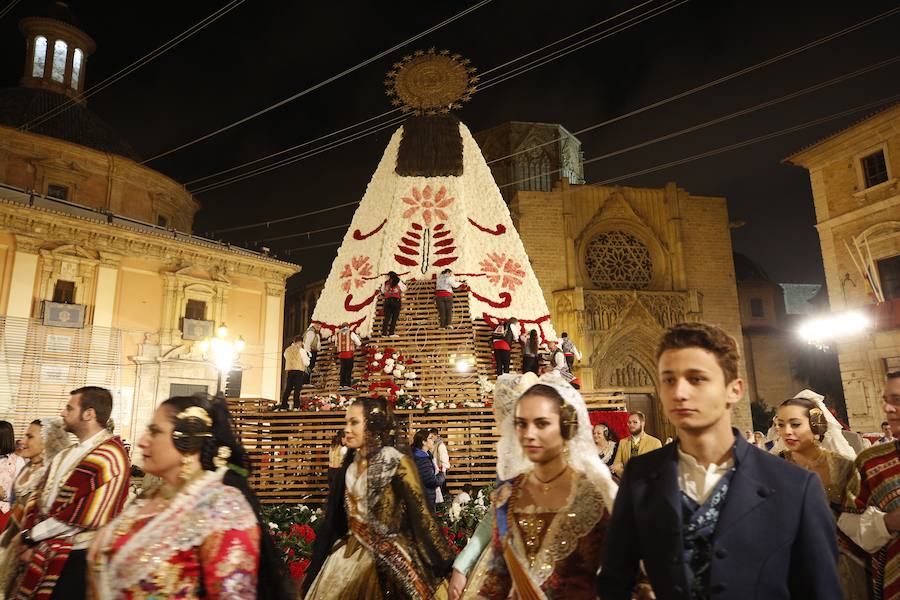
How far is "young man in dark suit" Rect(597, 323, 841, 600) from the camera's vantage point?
1801 millimetres

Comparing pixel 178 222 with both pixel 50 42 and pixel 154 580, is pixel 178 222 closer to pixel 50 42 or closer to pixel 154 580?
pixel 50 42

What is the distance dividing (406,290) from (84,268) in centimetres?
1624

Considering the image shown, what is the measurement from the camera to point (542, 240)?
81.4 feet

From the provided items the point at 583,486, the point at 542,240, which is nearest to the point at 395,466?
the point at 583,486

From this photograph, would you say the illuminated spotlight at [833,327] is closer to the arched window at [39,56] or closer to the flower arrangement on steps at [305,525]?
the flower arrangement on steps at [305,525]

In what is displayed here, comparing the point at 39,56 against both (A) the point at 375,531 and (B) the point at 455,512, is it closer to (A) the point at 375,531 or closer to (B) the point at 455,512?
(B) the point at 455,512

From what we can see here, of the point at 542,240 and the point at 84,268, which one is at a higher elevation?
the point at 542,240

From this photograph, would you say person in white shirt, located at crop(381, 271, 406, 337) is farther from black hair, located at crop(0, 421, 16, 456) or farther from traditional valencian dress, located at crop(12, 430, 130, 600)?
traditional valencian dress, located at crop(12, 430, 130, 600)

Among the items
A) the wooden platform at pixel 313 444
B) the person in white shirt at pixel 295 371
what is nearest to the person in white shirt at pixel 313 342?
the person in white shirt at pixel 295 371

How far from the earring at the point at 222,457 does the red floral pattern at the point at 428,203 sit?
32.5ft

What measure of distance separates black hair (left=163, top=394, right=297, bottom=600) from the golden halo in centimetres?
1181

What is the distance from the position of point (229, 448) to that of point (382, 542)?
57.8 inches

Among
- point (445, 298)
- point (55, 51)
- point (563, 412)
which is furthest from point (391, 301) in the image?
point (55, 51)

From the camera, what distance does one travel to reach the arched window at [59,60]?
31.1 m
